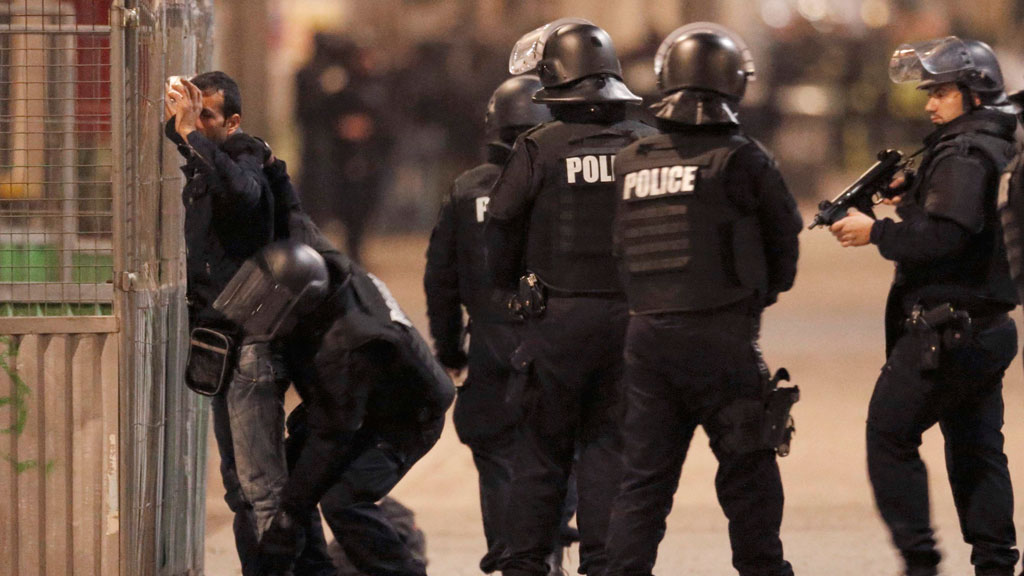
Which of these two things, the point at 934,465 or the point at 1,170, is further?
the point at 934,465

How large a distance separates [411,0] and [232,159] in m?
10.9

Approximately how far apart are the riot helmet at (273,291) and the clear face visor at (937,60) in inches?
74.2

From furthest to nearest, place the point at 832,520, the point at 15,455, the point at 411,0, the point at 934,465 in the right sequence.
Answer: the point at 411,0, the point at 934,465, the point at 832,520, the point at 15,455

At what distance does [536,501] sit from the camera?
4.49 m

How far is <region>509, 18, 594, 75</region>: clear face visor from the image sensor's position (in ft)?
15.4

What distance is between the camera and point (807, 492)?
244 inches

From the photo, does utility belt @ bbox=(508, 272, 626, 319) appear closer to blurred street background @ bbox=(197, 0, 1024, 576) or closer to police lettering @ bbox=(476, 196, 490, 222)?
police lettering @ bbox=(476, 196, 490, 222)

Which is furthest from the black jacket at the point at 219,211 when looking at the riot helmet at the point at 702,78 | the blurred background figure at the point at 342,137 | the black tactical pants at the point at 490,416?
the blurred background figure at the point at 342,137

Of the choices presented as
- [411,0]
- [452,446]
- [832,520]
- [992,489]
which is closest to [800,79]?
[411,0]

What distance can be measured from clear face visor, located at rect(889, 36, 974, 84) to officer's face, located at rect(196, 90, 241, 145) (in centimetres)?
205

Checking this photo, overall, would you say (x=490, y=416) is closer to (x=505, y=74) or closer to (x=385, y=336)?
(x=385, y=336)

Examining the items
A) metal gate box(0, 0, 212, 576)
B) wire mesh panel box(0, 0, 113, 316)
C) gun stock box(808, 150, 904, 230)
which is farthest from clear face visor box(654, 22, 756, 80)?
wire mesh panel box(0, 0, 113, 316)

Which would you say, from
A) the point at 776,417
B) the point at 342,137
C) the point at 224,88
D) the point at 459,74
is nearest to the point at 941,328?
the point at 776,417

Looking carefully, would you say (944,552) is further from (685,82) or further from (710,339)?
(685,82)
